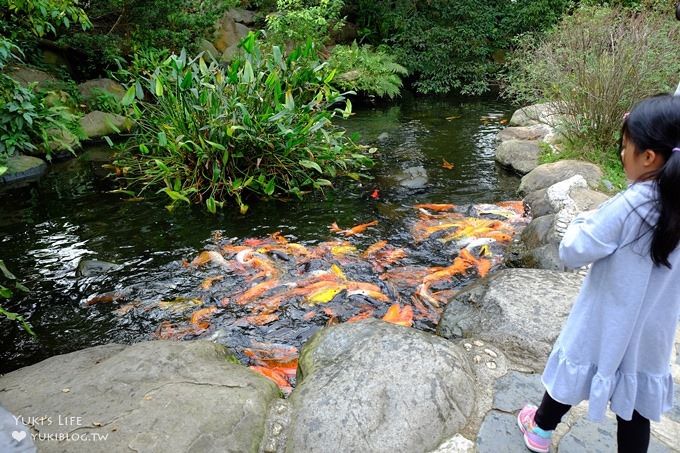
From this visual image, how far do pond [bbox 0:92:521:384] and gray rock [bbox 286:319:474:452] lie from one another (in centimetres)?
110

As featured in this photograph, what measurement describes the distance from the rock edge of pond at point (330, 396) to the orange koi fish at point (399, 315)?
0.66 meters

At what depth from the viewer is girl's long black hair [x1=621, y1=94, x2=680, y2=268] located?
1488mm

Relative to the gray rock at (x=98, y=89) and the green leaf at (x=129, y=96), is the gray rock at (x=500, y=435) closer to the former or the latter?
the green leaf at (x=129, y=96)

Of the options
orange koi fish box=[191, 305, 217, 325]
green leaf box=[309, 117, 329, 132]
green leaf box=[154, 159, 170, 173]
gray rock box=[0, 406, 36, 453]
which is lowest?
orange koi fish box=[191, 305, 217, 325]

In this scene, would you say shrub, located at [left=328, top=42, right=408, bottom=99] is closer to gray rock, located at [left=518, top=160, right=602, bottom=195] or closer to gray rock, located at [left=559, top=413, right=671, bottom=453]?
gray rock, located at [left=518, top=160, right=602, bottom=195]

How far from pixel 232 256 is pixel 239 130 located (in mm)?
1857

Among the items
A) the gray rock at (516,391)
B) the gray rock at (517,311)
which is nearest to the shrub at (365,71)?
the gray rock at (517,311)

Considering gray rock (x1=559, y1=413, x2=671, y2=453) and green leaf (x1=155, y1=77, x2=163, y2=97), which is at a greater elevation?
green leaf (x1=155, y1=77, x2=163, y2=97)

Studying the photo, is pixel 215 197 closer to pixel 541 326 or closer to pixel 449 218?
pixel 449 218

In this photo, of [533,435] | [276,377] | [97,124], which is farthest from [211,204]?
[97,124]

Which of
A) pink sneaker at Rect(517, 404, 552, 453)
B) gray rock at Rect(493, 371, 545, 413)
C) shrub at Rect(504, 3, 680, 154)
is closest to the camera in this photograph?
pink sneaker at Rect(517, 404, 552, 453)

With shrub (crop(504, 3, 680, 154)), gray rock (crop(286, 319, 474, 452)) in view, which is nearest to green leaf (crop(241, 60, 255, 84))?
shrub (crop(504, 3, 680, 154))

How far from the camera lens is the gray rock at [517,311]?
2783 mm

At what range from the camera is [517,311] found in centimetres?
298
